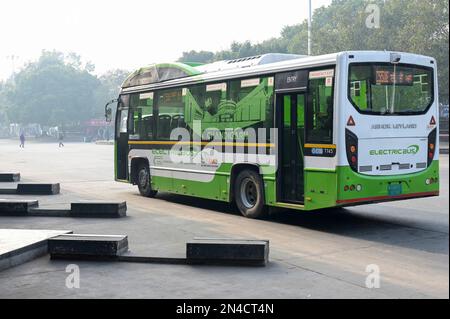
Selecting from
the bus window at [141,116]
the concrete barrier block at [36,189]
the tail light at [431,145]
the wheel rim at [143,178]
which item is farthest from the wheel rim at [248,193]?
the concrete barrier block at [36,189]

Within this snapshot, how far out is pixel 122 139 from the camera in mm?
16266

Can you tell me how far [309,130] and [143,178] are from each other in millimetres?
6723

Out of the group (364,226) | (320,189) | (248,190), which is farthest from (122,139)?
(364,226)

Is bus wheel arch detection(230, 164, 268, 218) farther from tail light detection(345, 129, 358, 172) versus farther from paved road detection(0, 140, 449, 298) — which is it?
tail light detection(345, 129, 358, 172)

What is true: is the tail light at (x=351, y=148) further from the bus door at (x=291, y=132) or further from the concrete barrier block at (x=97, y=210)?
the concrete barrier block at (x=97, y=210)

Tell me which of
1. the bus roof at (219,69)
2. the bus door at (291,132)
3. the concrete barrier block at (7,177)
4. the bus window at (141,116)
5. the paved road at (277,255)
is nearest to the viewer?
the paved road at (277,255)

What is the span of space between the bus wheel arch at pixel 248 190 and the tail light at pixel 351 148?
212 cm

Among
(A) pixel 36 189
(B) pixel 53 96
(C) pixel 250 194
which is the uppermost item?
(B) pixel 53 96

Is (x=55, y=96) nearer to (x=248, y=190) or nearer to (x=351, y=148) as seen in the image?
(x=248, y=190)

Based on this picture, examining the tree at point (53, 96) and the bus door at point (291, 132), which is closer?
the bus door at point (291, 132)

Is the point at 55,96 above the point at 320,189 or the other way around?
above

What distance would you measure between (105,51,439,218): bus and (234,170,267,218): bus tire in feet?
0.07

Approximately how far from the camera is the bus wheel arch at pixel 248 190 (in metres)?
11.2

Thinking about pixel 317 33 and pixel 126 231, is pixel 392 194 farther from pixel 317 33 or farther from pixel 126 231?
pixel 317 33
